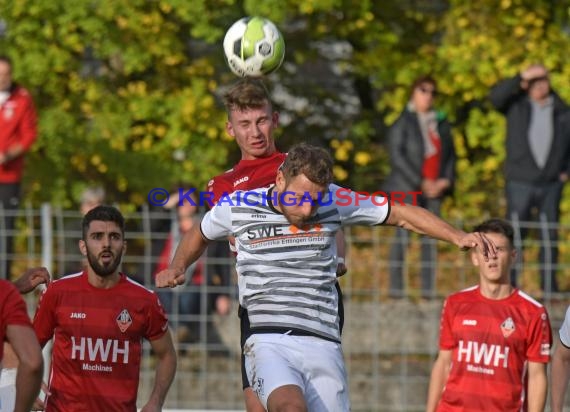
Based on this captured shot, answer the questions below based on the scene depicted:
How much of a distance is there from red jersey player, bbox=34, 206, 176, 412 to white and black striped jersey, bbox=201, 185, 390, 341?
941 millimetres

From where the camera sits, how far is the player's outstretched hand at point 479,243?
21.1ft

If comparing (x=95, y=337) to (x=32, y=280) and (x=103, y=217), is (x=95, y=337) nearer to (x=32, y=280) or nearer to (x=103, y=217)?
(x=103, y=217)

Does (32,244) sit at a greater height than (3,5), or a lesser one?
lesser

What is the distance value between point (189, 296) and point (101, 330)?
338cm

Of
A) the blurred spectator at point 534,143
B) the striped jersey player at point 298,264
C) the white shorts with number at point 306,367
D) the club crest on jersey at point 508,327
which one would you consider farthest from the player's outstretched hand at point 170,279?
the blurred spectator at point 534,143

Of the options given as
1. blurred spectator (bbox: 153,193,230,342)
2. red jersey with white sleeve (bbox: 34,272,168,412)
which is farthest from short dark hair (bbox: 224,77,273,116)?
blurred spectator (bbox: 153,193,230,342)

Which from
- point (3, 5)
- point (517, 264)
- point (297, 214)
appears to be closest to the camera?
point (297, 214)

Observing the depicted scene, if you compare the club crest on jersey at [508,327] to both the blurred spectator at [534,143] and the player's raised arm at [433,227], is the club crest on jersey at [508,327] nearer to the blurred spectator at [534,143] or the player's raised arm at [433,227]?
the player's raised arm at [433,227]

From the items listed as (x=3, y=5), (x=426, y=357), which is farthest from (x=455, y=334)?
→ (x=3, y=5)

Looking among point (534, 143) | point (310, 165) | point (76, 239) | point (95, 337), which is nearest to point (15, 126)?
point (76, 239)

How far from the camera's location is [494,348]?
328 inches

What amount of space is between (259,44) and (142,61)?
6055 millimetres

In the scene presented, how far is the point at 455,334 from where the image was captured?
847cm

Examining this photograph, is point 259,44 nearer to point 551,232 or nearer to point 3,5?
point 551,232
